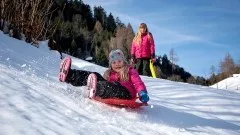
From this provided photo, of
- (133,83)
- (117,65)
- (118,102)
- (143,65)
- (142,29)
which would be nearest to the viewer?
(118,102)

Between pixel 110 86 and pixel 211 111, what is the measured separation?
1787 millimetres

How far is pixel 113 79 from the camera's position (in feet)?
14.8

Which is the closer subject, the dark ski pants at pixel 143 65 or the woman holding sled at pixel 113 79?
the woman holding sled at pixel 113 79

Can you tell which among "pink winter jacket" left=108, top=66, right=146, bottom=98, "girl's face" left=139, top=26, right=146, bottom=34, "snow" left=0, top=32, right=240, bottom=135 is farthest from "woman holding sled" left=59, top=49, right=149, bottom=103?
"girl's face" left=139, top=26, right=146, bottom=34

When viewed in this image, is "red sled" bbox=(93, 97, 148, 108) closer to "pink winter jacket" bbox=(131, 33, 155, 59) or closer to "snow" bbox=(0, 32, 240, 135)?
"snow" bbox=(0, 32, 240, 135)

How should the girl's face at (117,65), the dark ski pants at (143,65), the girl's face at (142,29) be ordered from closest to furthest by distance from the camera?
the girl's face at (117,65)
the girl's face at (142,29)
the dark ski pants at (143,65)

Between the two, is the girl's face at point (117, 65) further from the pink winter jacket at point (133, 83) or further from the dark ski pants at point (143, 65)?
the dark ski pants at point (143, 65)

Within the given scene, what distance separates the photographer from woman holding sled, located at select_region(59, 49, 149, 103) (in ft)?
12.9

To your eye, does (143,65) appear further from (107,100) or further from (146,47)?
(107,100)

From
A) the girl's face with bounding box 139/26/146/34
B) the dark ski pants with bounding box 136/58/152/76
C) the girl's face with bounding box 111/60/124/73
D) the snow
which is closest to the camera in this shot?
the snow

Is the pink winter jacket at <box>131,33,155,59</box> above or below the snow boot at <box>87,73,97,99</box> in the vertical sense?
above

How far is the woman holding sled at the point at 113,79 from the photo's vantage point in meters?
3.94

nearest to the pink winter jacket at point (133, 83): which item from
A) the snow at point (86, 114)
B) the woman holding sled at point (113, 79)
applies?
the woman holding sled at point (113, 79)

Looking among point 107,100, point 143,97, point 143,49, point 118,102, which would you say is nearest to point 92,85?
point 107,100
